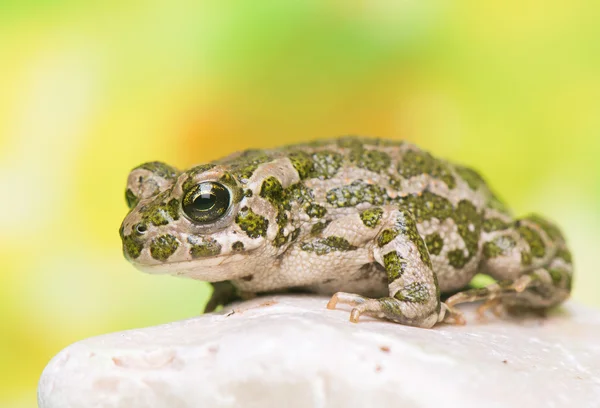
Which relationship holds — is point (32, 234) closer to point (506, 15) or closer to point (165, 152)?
point (165, 152)

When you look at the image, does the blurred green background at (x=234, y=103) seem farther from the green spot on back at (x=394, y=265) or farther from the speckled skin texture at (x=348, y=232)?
the green spot on back at (x=394, y=265)

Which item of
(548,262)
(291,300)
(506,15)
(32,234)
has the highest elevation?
(506,15)

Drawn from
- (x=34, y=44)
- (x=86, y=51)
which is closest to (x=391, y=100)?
(x=86, y=51)

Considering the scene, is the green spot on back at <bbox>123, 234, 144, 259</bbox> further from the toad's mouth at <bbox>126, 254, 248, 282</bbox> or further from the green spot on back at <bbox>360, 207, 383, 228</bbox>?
the green spot on back at <bbox>360, 207, 383, 228</bbox>

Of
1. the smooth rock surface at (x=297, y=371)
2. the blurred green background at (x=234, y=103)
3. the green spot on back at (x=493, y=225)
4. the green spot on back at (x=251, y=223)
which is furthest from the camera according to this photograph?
the blurred green background at (x=234, y=103)

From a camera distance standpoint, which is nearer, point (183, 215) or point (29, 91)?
point (183, 215)

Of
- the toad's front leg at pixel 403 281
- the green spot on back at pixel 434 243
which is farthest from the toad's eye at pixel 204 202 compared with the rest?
the green spot on back at pixel 434 243

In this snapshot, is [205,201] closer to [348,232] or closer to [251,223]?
[251,223]
